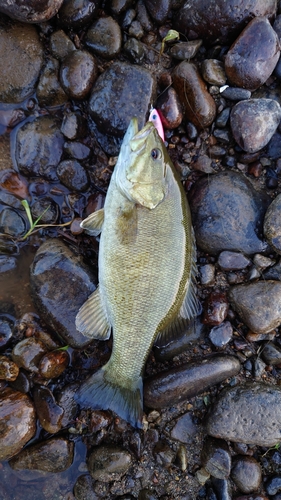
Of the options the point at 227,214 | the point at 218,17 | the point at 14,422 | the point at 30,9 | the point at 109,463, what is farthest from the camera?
the point at 227,214

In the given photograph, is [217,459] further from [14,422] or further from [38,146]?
[38,146]

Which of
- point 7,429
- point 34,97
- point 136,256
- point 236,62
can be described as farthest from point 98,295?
point 236,62

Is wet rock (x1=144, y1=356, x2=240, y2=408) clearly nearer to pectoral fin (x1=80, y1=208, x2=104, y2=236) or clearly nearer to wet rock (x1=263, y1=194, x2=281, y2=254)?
wet rock (x1=263, y1=194, x2=281, y2=254)

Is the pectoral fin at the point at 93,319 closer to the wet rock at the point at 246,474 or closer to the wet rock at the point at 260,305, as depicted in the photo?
the wet rock at the point at 260,305

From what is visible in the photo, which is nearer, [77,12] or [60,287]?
[77,12]

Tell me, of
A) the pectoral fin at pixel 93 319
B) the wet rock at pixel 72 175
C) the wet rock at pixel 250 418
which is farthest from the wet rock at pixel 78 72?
the wet rock at pixel 250 418

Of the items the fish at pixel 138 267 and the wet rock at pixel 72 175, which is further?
the wet rock at pixel 72 175

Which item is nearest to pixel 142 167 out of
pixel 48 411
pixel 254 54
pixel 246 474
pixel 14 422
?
pixel 254 54
